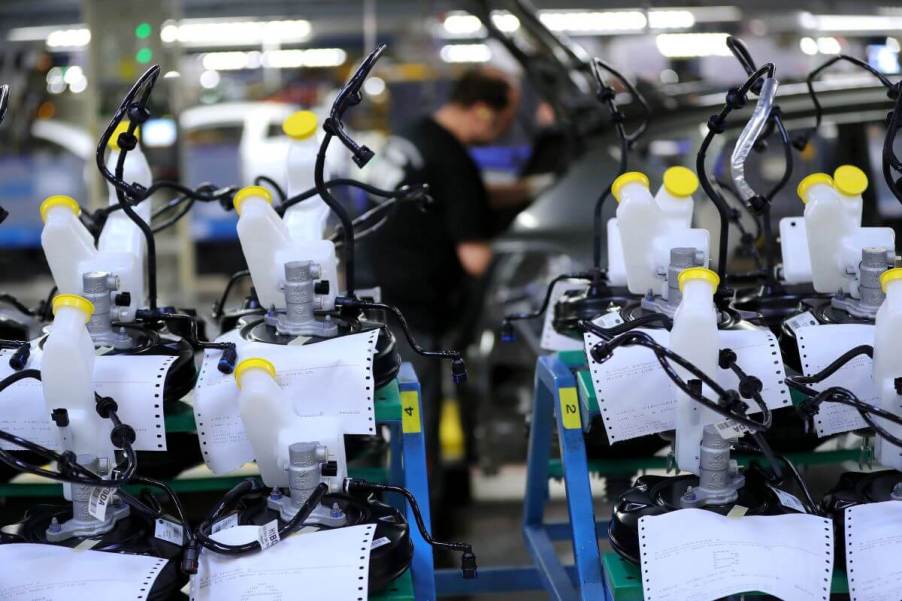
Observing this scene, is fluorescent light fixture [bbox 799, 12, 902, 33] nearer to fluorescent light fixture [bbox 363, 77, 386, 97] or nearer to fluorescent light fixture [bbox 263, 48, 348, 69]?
fluorescent light fixture [bbox 363, 77, 386, 97]

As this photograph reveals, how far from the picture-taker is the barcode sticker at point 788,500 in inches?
58.1

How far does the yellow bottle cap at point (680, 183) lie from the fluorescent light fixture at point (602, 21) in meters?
3.52

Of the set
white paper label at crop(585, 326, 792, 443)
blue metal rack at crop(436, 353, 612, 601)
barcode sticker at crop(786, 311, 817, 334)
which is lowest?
blue metal rack at crop(436, 353, 612, 601)

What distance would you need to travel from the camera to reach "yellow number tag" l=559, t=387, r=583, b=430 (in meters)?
1.73

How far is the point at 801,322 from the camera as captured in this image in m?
1.60

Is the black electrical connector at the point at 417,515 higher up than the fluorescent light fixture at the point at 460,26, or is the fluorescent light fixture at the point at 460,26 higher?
the fluorescent light fixture at the point at 460,26

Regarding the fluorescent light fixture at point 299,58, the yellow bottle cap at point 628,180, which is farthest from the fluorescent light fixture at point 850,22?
the fluorescent light fixture at point 299,58

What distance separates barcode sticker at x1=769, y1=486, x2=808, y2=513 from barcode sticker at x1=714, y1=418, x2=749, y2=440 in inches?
5.1

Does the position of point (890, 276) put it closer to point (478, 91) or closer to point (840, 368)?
point (840, 368)

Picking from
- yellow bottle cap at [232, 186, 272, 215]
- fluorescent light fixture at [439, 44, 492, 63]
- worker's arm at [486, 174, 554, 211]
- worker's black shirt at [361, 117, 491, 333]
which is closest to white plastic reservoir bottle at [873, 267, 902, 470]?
yellow bottle cap at [232, 186, 272, 215]

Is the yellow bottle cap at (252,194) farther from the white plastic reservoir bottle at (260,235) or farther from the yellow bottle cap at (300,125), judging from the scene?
the yellow bottle cap at (300,125)

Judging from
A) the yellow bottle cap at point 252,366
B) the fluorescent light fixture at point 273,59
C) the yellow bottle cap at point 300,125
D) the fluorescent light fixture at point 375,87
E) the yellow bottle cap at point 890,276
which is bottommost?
the yellow bottle cap at point 252,366

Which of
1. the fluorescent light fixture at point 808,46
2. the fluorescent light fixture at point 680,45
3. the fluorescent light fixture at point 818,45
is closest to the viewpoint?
the fluorescent light fixture at point 818,45

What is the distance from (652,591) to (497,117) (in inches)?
111
